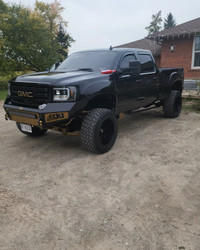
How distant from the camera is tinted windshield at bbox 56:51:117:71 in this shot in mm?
4594

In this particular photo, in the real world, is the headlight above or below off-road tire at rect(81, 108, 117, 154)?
above

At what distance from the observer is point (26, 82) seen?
3896 mm

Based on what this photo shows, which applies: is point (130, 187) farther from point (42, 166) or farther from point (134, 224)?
→ point (42, 166)

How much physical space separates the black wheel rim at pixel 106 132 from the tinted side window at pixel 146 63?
1832 millimetres

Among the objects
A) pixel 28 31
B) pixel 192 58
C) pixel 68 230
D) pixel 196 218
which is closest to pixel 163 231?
pixel 196 218

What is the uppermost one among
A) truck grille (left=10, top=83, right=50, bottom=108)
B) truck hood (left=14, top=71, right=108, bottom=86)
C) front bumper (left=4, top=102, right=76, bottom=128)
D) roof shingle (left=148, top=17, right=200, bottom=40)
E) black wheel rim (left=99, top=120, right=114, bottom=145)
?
roof shingle (left=148, top=17, right=200, bottom=40)

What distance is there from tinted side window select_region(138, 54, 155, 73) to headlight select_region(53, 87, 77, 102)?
236 centimetres

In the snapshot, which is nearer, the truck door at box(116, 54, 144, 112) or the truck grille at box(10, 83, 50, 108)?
the truck grille at box(10, 83, 50, 108)

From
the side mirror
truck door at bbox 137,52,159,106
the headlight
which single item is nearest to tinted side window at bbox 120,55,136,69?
the side mirror

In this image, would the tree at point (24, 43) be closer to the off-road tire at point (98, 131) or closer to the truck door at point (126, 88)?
the truck door at point (126, 88)

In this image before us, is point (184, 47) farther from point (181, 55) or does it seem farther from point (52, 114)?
point (52, 114)

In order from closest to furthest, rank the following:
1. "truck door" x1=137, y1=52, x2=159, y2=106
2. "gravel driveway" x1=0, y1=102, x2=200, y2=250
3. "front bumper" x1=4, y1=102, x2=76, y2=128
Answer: "gravel driveway" x1=0, y1=102, x2=200, y2=250 < "front bumper" x1=4, y1=102, x2=76, y2=128 < "truck door" x1=137, y1=52, x2=159, y2=106

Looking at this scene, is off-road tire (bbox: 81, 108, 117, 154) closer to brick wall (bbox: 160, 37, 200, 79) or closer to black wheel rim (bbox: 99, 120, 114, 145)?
black wheel rim (bbox: 99, 120, 114, 145)

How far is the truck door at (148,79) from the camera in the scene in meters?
5.30
